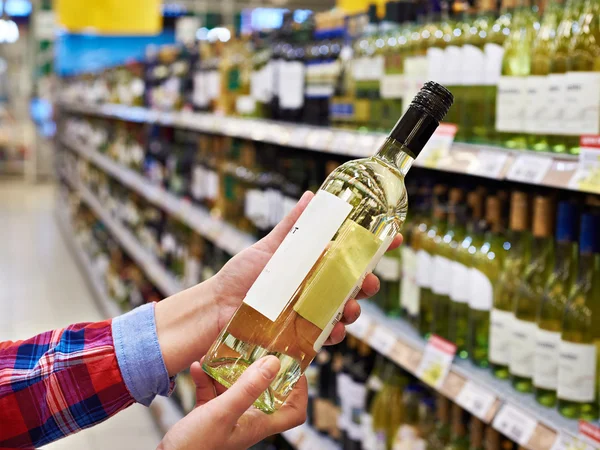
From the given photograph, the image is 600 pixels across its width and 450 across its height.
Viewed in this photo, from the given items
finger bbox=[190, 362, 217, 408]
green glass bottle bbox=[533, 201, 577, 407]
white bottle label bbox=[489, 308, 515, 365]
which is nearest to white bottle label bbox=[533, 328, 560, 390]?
green glass bottle bbox=[533, 201, 577, 407]

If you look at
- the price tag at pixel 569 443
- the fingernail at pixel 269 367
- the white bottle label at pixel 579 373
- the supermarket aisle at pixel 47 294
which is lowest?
the supermarket aisle at pixel 47 294

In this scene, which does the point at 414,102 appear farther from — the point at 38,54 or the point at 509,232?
the point at 38,54

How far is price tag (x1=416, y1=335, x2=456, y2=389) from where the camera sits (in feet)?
5.93

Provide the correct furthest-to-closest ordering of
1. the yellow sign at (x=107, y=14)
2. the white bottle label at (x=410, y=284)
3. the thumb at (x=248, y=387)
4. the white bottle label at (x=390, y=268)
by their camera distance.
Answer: the yellow sign at (x=107, y=14) → the white bottle label at (x=390, y=268) → the white bottle label at (x=410, y=284) → the thumb at (x=248, y=387)

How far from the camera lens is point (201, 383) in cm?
114

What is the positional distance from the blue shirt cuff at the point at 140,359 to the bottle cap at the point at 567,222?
0.86 metres

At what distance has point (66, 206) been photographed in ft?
31.4

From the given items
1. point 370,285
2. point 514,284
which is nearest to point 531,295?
point 514,284

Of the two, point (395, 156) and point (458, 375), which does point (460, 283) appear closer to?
point (458, 375)

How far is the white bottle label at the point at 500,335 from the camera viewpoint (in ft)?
5.70

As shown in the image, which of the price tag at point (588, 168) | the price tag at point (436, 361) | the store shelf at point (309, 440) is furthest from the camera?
the store shelf at point (309, 440)

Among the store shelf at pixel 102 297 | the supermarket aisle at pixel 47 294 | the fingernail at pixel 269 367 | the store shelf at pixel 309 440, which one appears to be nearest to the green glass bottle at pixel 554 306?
the fingernail at pixel 269 367

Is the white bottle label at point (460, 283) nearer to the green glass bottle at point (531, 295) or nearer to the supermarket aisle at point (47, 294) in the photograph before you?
the green glass bottle at point (531, 295)

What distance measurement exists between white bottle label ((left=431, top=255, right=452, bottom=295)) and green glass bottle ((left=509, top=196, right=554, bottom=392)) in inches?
8.5
